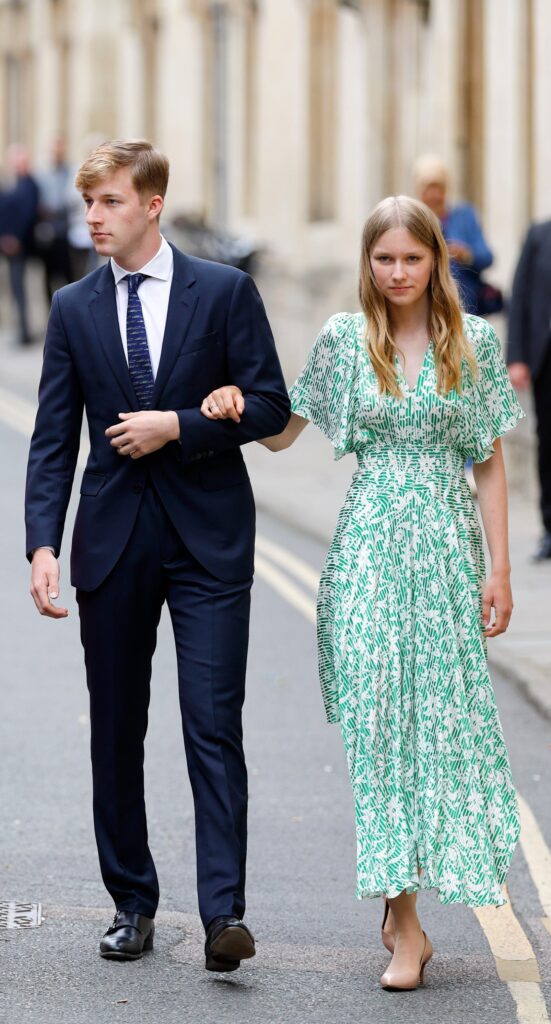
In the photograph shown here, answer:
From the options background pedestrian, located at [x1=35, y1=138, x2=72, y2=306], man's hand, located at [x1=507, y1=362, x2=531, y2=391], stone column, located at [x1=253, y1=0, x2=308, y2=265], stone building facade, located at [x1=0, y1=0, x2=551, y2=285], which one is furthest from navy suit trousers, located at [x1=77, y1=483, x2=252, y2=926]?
stone column, located at [x1=253, y1=0, x2=308, y2=265]

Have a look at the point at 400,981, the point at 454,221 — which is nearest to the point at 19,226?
the point at 454,221

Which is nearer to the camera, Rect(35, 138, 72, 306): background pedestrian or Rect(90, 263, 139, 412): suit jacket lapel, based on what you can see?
Rect(90, 263, 139, 412): suit jacket lapel

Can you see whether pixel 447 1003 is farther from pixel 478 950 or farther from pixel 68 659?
pixel 68 659

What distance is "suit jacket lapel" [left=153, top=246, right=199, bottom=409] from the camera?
207 inches

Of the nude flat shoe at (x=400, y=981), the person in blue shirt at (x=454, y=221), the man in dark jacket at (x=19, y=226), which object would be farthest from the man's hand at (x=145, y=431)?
the man in dark jacket at (x=19, y=226)

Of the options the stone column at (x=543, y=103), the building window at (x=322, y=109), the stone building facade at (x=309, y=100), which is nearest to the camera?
the stone column at (x=543, y=103)

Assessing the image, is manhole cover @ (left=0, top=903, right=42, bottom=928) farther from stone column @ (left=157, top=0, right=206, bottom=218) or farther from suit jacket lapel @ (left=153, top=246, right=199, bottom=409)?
stone column @ (left=157, top=0, right=206, bottom=218)

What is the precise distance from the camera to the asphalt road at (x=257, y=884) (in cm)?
514

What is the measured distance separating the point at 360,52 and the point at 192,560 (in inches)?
789

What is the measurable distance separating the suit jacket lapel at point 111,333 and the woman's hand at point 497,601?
3.06 feet

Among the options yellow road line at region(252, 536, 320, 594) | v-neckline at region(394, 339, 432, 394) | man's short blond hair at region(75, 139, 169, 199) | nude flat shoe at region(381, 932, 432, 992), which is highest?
man's short blond hair at region(75, 139, 169, 199)

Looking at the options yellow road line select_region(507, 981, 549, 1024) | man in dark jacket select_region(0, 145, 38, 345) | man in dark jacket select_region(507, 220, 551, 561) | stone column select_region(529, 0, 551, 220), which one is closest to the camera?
yellow road line select_region(507, 981, 549, 1024)

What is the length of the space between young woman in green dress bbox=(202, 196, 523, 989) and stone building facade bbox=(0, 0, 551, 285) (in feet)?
42.2

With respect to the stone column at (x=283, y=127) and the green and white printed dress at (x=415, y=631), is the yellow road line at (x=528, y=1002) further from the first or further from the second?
the stone column at (x=283, y=127)
